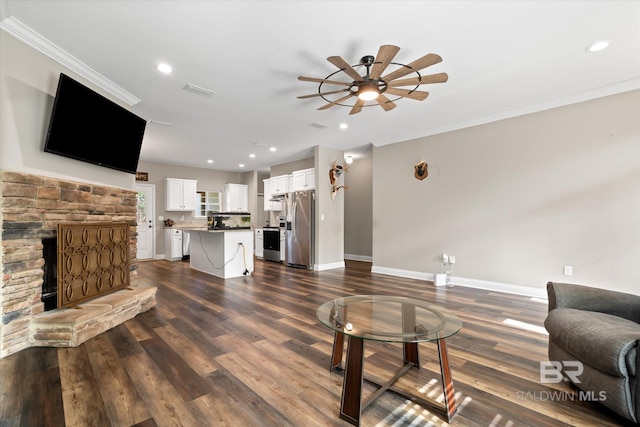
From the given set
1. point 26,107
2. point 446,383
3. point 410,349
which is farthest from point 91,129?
point 446,383

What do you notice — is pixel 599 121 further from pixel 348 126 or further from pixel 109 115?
pixel 109 115

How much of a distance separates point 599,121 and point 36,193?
6366 mm

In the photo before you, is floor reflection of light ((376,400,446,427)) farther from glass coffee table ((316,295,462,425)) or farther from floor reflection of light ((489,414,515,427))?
floor reflection of light ((489,414,515,427))

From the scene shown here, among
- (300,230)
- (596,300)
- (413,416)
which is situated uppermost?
(300,230)

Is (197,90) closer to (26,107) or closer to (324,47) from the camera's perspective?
(26,107)

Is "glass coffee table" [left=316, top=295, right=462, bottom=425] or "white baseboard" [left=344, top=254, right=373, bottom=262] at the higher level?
"glass coffee table" [left=316, top=295, right=462, bottom=425]

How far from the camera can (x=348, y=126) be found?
4848 mm

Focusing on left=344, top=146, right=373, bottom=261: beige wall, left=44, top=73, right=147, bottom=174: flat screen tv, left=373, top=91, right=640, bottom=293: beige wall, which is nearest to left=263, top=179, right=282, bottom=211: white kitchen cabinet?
left=344, top=146, right=373, bottom=261: beige wall

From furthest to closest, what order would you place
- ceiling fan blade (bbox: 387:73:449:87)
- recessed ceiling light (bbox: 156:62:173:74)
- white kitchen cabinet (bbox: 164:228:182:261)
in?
white kitchen cabinet (bbox: 164:228:182:261), recessed ceiling light (bbox: 156:62:173:74), ceiling fan blade (bbox: 387:73:449:87)

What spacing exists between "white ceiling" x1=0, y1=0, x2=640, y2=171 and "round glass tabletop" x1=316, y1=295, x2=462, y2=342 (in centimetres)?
228

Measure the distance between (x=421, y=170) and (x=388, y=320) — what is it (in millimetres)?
3899

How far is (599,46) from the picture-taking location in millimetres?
2617

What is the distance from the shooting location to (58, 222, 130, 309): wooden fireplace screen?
8.57 ft

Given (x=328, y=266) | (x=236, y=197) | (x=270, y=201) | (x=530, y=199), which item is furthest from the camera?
(x=236, y=197)
